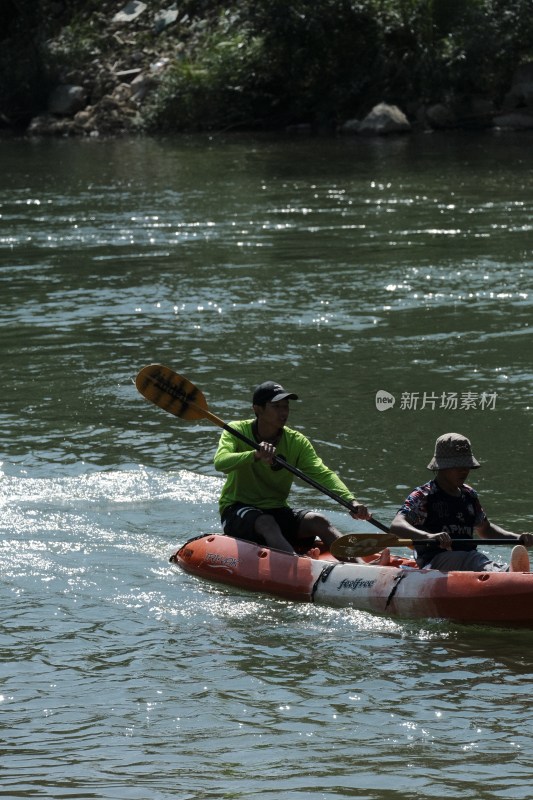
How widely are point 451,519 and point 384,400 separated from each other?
194 inches

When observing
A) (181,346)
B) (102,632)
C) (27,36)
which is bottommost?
(102,632)

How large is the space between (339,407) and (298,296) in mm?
4676

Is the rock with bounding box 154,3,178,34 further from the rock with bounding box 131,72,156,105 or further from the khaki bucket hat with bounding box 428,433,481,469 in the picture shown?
the khaki bucket hat with bounding box 428,433,481,469

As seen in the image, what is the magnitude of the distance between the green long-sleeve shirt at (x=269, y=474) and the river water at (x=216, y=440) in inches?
27.4

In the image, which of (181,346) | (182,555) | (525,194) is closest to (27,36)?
(525,194)

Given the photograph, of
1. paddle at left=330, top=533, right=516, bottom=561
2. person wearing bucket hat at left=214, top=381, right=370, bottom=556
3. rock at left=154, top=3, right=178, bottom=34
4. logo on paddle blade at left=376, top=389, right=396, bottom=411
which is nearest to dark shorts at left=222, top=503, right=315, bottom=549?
person wearing bucket hat at left=214, top=381, right=370, bottom=556

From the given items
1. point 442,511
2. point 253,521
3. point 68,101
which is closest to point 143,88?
point 68,101

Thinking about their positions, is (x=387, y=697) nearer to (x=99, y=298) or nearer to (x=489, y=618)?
(x=489, y=618)

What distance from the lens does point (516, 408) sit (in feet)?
43.8

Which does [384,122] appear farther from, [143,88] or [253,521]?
[253,521]

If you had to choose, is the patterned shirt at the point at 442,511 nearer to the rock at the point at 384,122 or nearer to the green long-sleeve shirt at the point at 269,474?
the green long-sleeve shirt at the point at 269,474

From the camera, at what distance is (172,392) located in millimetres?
10828

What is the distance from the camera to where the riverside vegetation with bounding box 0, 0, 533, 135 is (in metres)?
33.8

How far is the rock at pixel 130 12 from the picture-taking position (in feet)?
131
